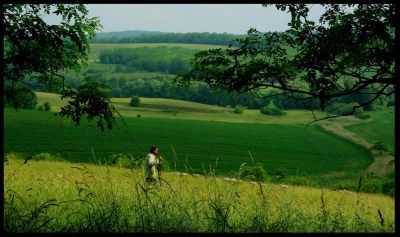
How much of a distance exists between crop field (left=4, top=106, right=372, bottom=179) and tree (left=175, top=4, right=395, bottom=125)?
152ft

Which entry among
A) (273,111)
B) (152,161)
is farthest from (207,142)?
(152,161)

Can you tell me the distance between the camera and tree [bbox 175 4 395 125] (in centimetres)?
613

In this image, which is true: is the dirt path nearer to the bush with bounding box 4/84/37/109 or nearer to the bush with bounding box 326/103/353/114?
the bush with bounding box 326/103/353/114

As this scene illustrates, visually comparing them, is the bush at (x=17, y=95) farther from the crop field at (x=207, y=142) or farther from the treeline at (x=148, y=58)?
the treeline at (x=148, y=58)

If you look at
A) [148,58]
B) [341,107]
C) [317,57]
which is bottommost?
[148,58]

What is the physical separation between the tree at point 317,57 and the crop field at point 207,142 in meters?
46.4

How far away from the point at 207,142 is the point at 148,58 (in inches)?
2145

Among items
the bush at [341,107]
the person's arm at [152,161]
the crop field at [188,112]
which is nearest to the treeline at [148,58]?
the crop field at [188,112]

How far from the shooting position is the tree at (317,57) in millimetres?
6129

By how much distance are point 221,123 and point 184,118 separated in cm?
727

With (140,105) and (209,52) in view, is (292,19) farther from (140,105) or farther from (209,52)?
(140,105)

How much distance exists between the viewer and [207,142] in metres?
72.3

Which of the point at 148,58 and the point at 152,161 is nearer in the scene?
the point at 152,161

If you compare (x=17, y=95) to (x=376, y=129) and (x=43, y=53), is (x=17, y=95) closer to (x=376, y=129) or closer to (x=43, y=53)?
(x=43, y=53)
